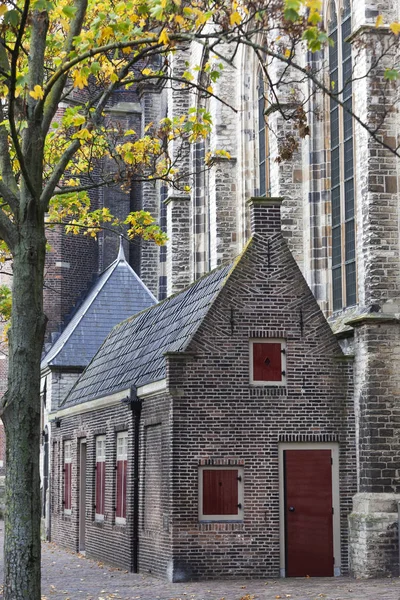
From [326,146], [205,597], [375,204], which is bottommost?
[205,597]

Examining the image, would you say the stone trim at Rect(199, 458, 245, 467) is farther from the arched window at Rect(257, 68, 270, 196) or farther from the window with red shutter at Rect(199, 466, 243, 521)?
the arched window at Rect(257, 68, 270, 196)

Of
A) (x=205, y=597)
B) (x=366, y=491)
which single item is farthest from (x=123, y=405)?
(x=205, y=597)

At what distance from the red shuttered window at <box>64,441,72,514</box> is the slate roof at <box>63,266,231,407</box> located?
1.03m

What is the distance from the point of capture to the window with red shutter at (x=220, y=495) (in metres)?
17.9

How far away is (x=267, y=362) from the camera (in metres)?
18.6

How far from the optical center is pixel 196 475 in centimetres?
1791

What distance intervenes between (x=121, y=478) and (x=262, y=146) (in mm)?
9484

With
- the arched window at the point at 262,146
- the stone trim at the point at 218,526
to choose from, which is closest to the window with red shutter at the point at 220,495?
the stone trim at the point at 218,526

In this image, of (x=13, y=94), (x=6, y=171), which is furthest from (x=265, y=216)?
(x=13, y=94)

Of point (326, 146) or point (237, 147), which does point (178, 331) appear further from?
point (237, 147)

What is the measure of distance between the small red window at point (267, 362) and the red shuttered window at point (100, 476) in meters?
5.17

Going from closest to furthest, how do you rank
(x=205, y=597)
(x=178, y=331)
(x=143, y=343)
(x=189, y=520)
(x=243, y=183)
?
(x=205, y=597)
(x=189, y=520)
(x=178, y=331)
(x=143, y=343)
(x=243, y=183)

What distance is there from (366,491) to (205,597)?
4.26m

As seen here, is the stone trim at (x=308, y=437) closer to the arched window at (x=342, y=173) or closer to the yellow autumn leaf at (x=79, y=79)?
the arched window at (x=342, y=173)
